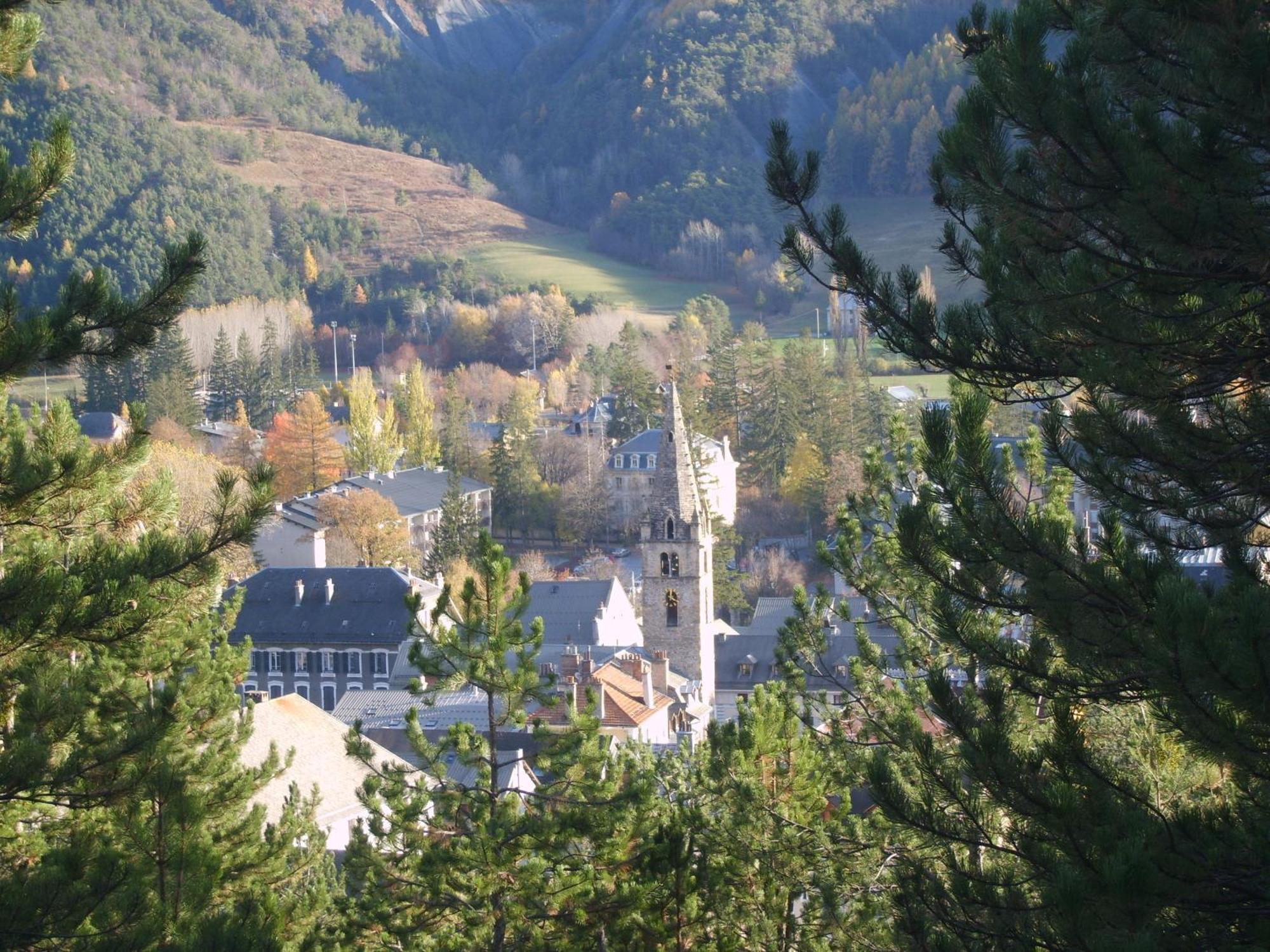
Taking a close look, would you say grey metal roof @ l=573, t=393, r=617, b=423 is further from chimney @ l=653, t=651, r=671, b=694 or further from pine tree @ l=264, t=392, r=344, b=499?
chimney @ l=653, t=651, r=671, b=694

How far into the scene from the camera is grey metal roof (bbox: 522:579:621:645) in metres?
49.1

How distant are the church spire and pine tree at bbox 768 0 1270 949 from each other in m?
35.3

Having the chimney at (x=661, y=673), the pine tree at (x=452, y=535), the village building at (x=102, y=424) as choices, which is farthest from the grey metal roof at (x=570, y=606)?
the village building at (x=102, y=424)

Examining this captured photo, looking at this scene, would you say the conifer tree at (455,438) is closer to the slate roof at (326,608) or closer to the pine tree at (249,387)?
the pine tree at (249,387)

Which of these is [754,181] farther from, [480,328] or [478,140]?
[478,140]

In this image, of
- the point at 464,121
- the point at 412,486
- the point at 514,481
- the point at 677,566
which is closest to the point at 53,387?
the point at 412,486

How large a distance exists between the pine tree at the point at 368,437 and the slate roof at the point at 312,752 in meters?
48.7

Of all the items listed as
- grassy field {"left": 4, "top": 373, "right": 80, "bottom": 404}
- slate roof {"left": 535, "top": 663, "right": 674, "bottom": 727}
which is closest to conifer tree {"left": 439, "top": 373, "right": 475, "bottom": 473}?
grassy field {"left": 4, "top": 373, "right": 80, "bottom": 404}

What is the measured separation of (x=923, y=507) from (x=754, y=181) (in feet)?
453

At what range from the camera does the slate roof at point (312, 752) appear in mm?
27266

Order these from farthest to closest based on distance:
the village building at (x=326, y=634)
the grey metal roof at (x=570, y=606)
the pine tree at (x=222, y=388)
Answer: the pine tree at (x=222, y=388)
the grey metal roof at (x=570, y=606)
the village building at (x=326, y=634)

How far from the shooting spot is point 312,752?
92.7 feet

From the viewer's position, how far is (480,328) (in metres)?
115

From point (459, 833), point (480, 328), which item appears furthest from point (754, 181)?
point (459, 833)
